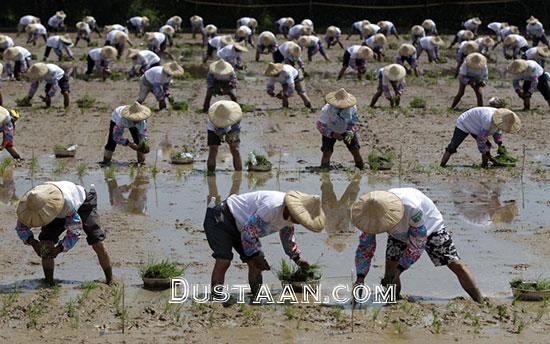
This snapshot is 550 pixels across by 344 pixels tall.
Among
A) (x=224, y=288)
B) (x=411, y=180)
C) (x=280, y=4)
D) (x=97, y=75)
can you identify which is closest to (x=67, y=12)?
(x=280, y=4)

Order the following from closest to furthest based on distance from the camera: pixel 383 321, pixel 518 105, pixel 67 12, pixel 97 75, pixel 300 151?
pixel 383 321, pixel 300 151, pixel 518 105, pixel 97 75, pixel 67 12

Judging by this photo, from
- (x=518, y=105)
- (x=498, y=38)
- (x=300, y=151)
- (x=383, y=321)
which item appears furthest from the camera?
(x=498, y=38)

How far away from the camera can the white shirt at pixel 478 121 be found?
1488cm

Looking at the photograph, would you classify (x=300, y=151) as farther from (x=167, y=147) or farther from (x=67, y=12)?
(x=67, y=12)

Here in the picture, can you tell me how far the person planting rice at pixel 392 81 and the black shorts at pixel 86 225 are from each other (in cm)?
1183

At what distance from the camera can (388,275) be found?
933 cm

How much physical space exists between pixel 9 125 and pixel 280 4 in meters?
27.3

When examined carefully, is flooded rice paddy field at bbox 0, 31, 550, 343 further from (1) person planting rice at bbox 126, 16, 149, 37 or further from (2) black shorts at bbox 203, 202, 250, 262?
(1) person planting rice at bbox 126, 16, 149, 37

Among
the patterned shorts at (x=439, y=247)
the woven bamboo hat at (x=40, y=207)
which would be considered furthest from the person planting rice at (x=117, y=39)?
the patterned shorts at (x=439, y=247)

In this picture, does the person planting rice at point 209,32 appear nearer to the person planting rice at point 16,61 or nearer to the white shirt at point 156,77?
the person planting rice at point 16,61

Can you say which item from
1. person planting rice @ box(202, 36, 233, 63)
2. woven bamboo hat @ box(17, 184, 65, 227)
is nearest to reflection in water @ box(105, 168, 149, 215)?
woven bamboo hat @ box(17, 184, 65, 227)

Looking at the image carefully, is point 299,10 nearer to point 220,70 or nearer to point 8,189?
point 220,70

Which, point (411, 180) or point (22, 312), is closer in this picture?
point (22, 312)

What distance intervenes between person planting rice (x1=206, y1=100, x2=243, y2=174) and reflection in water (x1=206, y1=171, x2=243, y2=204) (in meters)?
0.27
